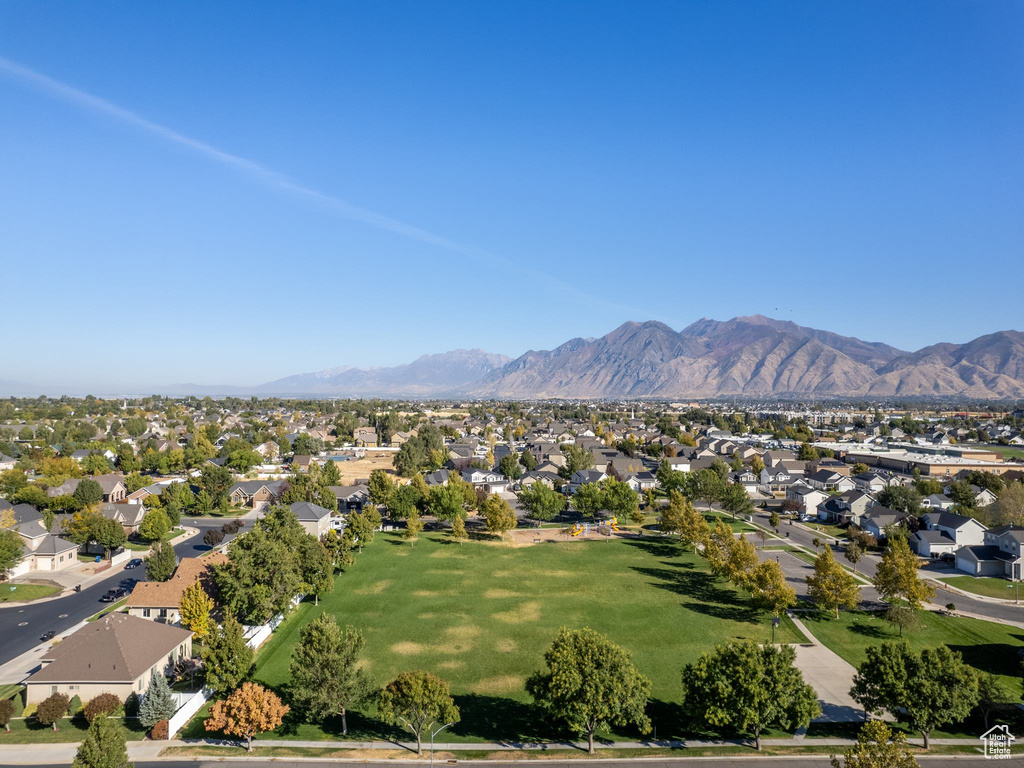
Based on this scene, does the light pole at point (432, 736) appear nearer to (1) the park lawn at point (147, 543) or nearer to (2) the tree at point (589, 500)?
(1) the park lawn at point (147, 543)

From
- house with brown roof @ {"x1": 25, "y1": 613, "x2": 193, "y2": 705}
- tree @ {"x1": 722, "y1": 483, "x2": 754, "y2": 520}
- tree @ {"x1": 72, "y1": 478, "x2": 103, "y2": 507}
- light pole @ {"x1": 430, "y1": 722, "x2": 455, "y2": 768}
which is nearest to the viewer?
light pole @ {"x1": 430, "y1": 722, "x2": 455, "y2": 768}

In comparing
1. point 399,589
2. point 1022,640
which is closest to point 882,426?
point 1022,640

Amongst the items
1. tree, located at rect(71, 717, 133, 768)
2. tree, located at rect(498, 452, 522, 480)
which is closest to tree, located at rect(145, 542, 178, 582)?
tree, located at rect(71, 717, 133, 768)

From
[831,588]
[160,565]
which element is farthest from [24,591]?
[831,588]

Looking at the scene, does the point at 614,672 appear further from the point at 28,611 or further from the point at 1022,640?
the point at 28,611

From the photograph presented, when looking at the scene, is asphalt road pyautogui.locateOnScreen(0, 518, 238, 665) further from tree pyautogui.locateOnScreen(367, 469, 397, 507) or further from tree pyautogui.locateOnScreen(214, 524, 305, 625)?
tree pyautogui.locateOnScreen(367, 469, 397, 507)

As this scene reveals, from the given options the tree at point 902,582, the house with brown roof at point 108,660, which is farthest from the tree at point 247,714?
the tree at point 902,582
